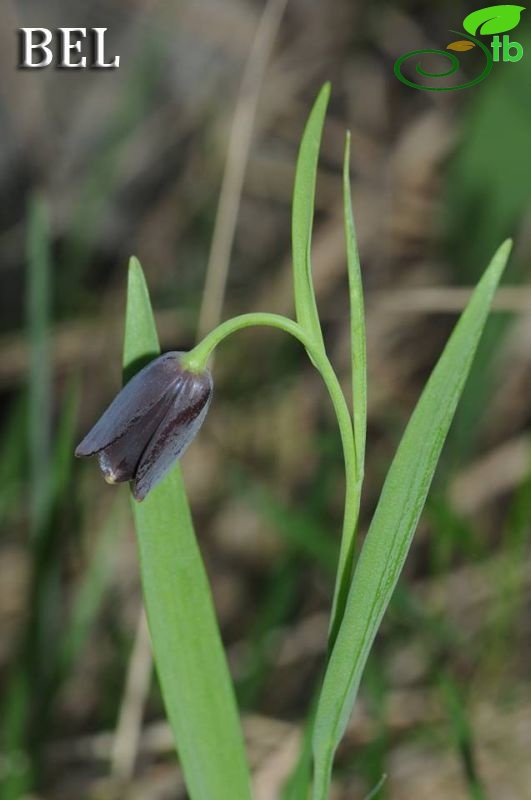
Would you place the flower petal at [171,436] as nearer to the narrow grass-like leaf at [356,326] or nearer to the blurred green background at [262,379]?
the narrow grass-like leaf at [356,326]

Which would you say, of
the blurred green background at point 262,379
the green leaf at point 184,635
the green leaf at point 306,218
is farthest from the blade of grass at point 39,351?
the green leaf at point 306,218

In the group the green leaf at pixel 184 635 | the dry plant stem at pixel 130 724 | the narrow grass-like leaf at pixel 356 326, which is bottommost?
the dry plant stem at pixel 130 724

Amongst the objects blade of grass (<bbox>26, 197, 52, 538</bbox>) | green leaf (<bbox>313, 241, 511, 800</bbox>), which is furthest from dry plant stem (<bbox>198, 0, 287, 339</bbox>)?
green leaf (<bbox>313, 241, 511, 800</bbox>)

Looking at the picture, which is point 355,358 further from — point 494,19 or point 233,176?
point 233,176

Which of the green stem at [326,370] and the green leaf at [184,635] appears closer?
the green stem at [326,370]

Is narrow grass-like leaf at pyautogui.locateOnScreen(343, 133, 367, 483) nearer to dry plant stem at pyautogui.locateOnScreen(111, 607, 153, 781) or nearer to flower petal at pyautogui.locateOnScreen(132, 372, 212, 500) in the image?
flower petal at pyautogui.locateOnScreen(132, 372, 212, 500)

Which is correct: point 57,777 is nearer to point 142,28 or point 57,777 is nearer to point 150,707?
point 150,707

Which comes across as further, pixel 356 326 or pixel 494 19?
pixel 494 19

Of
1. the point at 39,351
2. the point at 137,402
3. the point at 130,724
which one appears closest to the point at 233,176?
the point at 39,351
